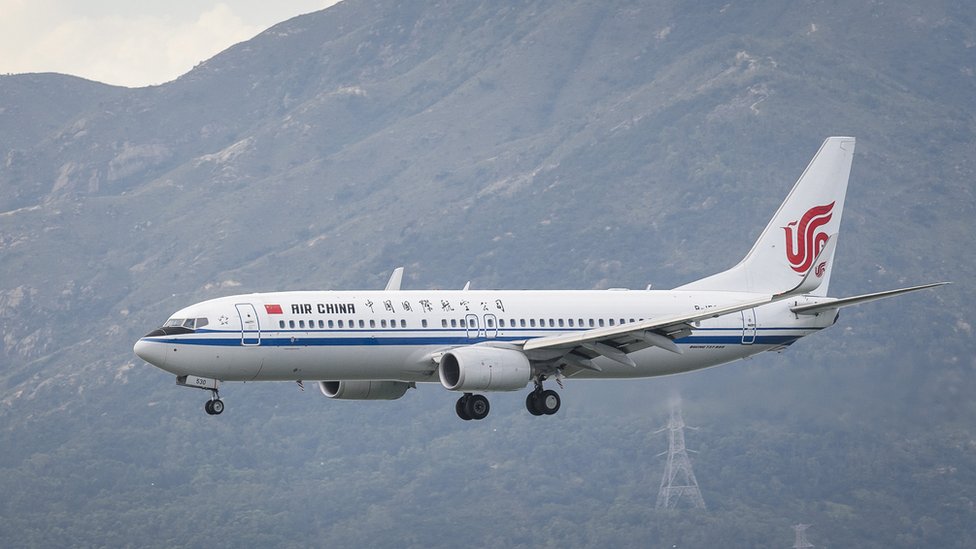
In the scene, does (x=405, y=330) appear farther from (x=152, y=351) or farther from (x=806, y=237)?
(x=806, y=237)

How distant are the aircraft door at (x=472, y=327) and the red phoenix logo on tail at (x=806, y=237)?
18115 mm

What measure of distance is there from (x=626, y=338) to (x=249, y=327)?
1461cm

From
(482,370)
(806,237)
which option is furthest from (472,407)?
(806,237)

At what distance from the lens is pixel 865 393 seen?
97.5 m

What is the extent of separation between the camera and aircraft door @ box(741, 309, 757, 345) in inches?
2744

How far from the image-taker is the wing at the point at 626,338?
201ft

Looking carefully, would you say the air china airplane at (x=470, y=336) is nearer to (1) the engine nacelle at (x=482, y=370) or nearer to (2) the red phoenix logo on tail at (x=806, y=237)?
(1) the engine nacelle at (x=482, y=370)

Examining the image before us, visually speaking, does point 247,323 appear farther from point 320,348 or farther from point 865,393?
point 865,393

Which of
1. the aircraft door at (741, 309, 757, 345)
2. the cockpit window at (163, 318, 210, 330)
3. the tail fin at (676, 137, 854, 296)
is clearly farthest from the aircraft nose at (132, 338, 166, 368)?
the tail fin at (676, 137, 854, 296)

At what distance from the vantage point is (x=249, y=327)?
198 feet

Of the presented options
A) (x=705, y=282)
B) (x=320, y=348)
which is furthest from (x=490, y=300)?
(x=705, y=282)

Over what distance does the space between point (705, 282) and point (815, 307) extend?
6.00 metres

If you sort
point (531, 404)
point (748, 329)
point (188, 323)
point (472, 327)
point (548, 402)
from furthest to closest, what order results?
point (748, 329) → point (531, 404) → point (548, 402) → point (472, 327) → point (188, 323)

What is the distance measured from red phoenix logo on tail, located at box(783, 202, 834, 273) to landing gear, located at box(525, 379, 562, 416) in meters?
15.6
